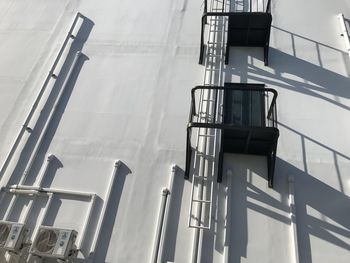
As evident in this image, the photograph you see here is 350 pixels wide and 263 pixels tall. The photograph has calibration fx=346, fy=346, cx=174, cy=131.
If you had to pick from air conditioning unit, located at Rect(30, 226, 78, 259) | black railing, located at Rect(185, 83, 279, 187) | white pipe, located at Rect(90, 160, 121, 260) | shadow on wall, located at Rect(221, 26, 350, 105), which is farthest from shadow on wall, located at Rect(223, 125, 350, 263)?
air conditioning unit, located at Rect(30, 226, 78, 259)

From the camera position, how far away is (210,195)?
293 inches

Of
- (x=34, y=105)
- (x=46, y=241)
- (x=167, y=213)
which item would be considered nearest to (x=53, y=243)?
(x=46, y=241)

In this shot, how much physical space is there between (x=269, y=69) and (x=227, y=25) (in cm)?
175

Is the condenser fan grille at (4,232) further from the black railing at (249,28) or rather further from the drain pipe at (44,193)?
the black railing at (249,28)

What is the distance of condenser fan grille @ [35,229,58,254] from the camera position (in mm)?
6728

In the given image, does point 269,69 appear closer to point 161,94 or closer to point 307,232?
point 161,94

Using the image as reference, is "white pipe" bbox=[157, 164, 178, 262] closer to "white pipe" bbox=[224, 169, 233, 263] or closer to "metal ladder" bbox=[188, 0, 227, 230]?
"metal ladder" bbox=[188, 0, 227, 230]

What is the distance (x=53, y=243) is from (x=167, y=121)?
385 cm

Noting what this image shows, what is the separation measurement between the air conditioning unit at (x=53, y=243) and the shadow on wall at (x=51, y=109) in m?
1.78

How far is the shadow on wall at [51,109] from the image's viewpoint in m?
8.47

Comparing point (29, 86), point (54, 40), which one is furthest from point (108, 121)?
point (54, 40)

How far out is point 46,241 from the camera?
6816 mm

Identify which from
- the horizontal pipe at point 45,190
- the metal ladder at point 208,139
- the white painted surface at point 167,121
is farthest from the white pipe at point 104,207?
the metal ladder at point 208,139

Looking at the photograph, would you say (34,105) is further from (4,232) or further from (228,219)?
(228,219)
